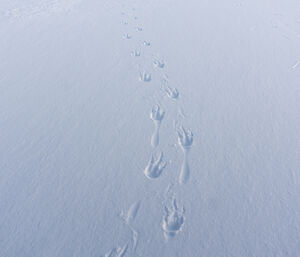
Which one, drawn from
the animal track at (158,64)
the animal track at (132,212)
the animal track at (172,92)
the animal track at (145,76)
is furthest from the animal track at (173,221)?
the animal track at (158,64)

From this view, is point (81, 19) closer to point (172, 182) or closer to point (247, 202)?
point (172, 182)

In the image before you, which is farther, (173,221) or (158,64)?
(158,64)

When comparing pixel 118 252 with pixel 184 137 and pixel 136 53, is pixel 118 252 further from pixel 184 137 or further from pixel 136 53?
pixel 136 53

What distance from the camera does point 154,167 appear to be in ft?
11.9

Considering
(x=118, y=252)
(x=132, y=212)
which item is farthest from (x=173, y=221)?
(x=118, y=252)

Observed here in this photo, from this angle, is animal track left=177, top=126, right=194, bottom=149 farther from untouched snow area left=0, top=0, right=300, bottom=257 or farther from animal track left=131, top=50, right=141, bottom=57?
animal track left=131, top=50, right=141, bottom=57

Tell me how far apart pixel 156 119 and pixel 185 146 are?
82 centimetres

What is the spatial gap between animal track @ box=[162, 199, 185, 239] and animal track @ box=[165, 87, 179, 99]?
7.57 feet

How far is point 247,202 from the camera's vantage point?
10.7ft

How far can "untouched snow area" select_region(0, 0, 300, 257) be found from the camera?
300cm

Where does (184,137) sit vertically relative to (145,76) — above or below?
below

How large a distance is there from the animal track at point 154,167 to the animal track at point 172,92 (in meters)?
1.55

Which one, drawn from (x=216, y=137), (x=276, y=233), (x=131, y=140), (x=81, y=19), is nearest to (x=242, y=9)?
(x=81, y=19)

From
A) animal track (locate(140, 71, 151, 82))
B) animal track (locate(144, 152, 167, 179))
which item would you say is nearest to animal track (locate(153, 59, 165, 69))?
animal track (locate(140, 71, 151, 82))
